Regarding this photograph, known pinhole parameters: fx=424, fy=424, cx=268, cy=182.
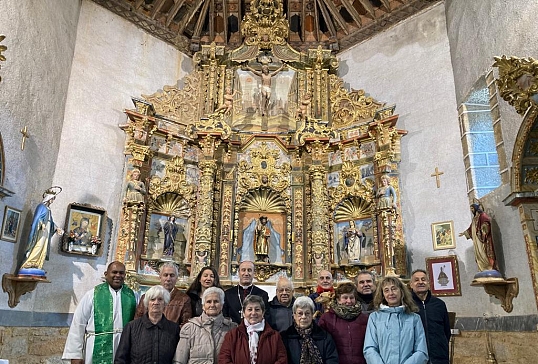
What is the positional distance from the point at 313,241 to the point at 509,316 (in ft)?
13.3

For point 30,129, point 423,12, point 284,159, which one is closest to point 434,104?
point 423,12

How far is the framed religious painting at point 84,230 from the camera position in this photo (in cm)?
827

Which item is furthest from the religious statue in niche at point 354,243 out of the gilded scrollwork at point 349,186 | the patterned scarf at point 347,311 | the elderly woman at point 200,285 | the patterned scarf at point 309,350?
the patterned scarf at point 309,350

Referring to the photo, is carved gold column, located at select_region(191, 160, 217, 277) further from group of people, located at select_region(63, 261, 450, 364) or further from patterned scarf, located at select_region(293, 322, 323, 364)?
patterned scarf, located at select_region(293, 322, 323, 364)

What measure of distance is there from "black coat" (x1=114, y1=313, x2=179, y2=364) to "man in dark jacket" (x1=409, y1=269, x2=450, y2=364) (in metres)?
2.28

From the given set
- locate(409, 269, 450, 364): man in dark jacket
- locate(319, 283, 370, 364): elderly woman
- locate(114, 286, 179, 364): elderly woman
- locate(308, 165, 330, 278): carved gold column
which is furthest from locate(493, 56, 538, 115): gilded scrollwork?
locate(308, 165, 330, 278): carved gold column

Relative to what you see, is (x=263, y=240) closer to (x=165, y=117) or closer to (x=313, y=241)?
(x=313, y=241)

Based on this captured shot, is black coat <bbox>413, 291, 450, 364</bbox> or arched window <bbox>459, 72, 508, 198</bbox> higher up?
arched window <bbox>459, 72, 508, 198</bbox>

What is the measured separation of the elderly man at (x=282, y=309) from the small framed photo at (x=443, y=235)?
5574 mm

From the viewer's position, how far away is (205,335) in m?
3.47

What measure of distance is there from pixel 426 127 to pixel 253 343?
301 inches

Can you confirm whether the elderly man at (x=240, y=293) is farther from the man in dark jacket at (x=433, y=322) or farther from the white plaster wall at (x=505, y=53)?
the white plaster wall at (x=505, y=53)

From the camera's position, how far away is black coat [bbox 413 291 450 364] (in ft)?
12.7

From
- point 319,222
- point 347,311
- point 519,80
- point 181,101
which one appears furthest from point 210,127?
point 347,311
